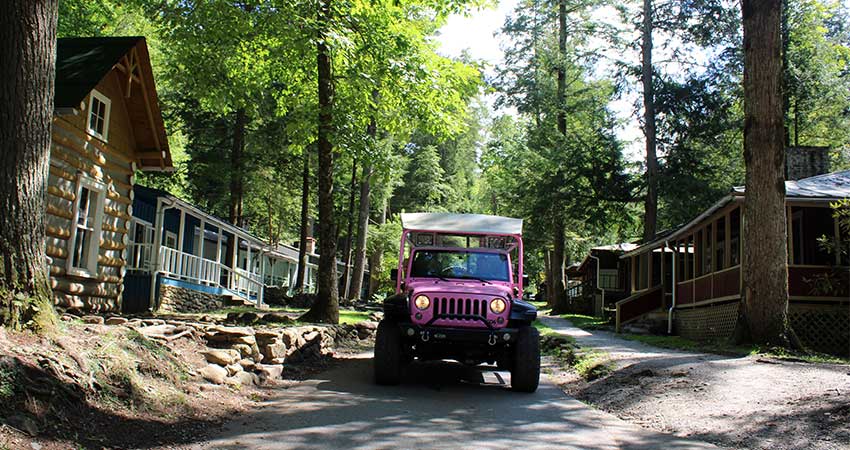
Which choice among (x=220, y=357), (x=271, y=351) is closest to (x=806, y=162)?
(x=271, y=351)

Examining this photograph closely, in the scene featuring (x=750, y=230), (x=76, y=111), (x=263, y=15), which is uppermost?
(x=263, y=15)

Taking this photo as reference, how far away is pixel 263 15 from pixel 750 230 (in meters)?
11.0

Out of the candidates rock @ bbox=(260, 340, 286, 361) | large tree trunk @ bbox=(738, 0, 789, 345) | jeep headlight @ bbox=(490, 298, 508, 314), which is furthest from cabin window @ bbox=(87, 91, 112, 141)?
Answer: large tree trunk @ bbox=(738, 0, 789, 345)

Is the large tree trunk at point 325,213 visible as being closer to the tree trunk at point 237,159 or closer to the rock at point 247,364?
the rock at point 247,364

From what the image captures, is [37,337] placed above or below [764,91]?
below

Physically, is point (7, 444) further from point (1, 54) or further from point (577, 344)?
point (577, 344)

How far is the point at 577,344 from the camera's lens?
16.2m

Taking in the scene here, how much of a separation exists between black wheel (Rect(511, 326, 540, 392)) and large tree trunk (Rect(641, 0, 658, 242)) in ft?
65.5

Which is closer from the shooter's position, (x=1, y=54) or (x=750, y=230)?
(x=1, y=54)

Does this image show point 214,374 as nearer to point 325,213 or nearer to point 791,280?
point 325,213

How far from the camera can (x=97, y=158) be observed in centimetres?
1481

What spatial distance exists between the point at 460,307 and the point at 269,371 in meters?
2.76

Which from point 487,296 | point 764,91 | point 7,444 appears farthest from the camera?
point 764,91

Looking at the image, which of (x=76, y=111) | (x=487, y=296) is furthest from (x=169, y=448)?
(x=76, y=111)
